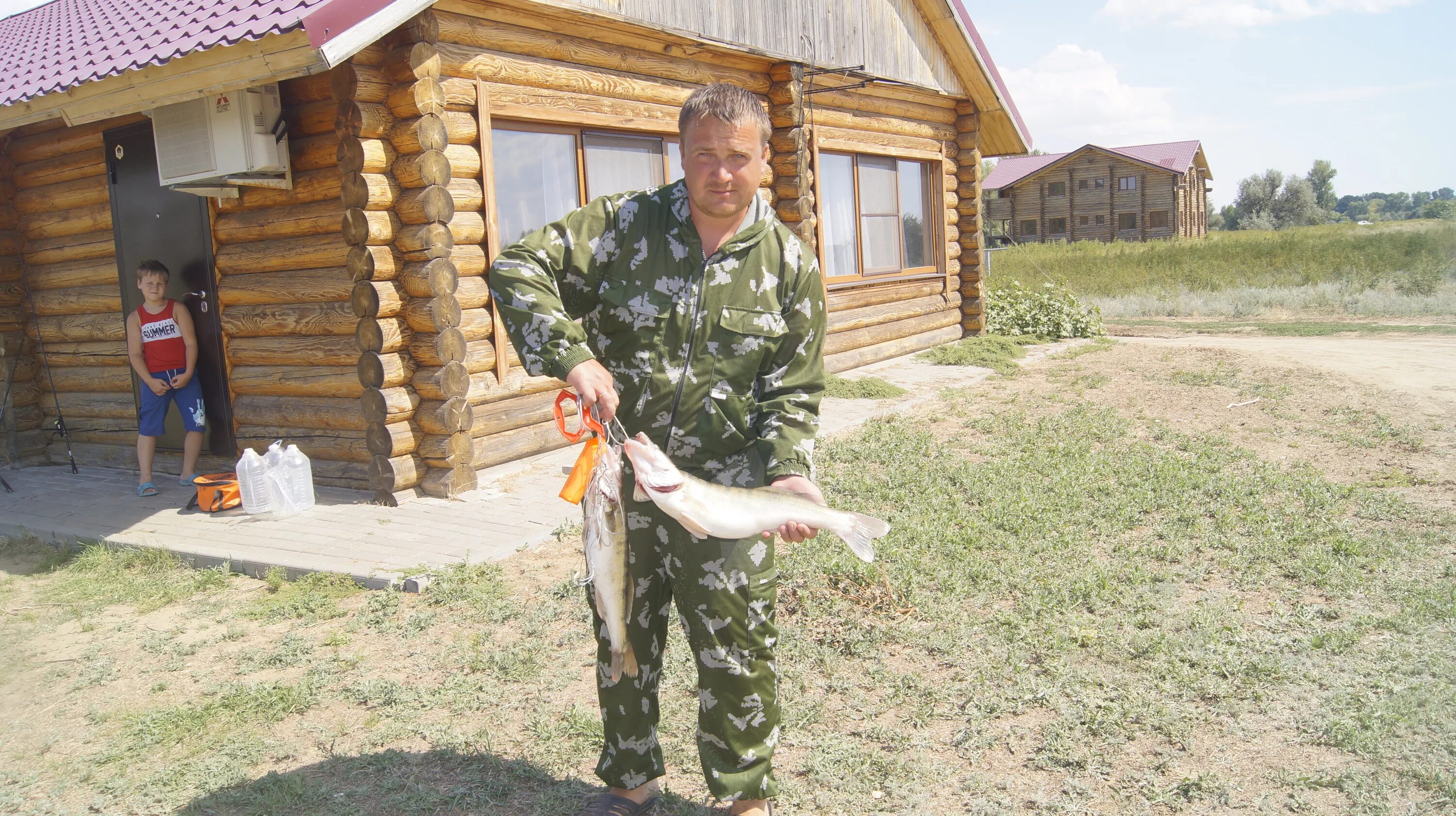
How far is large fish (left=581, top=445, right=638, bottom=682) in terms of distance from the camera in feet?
9.25

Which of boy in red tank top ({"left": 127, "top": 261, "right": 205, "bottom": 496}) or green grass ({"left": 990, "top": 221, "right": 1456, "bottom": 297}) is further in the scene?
green grass ({"left": 990, "top": 221, "right": 1456, "bottom": 297})

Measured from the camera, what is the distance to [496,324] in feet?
25.2

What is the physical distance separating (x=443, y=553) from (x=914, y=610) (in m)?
2.81

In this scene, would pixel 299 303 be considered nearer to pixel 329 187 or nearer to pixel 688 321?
pixel 329 187

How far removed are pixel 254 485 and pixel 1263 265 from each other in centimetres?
2651

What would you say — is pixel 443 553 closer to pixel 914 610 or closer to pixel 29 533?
pixel 914 610

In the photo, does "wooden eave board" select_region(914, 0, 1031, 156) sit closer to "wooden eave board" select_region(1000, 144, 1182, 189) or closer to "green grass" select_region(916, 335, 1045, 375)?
"green grass" select_region(916, 335, 1045, 375)

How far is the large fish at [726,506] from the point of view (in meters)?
2.60

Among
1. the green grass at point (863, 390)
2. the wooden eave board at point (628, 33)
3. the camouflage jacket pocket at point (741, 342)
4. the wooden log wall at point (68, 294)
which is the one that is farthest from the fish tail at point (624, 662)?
the green grass at point (863, 390)

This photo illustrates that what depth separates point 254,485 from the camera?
697 cm

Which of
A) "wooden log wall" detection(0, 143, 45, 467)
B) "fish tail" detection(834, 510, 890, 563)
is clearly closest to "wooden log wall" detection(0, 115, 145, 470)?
"wooden log wall" detection(0, 143, 45, 467)

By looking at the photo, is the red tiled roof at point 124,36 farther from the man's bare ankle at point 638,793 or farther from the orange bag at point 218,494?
the man's bare ankle at point 638,793

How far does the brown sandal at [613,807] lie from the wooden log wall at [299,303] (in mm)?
4733

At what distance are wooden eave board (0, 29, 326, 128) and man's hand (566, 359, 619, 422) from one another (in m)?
4.16
